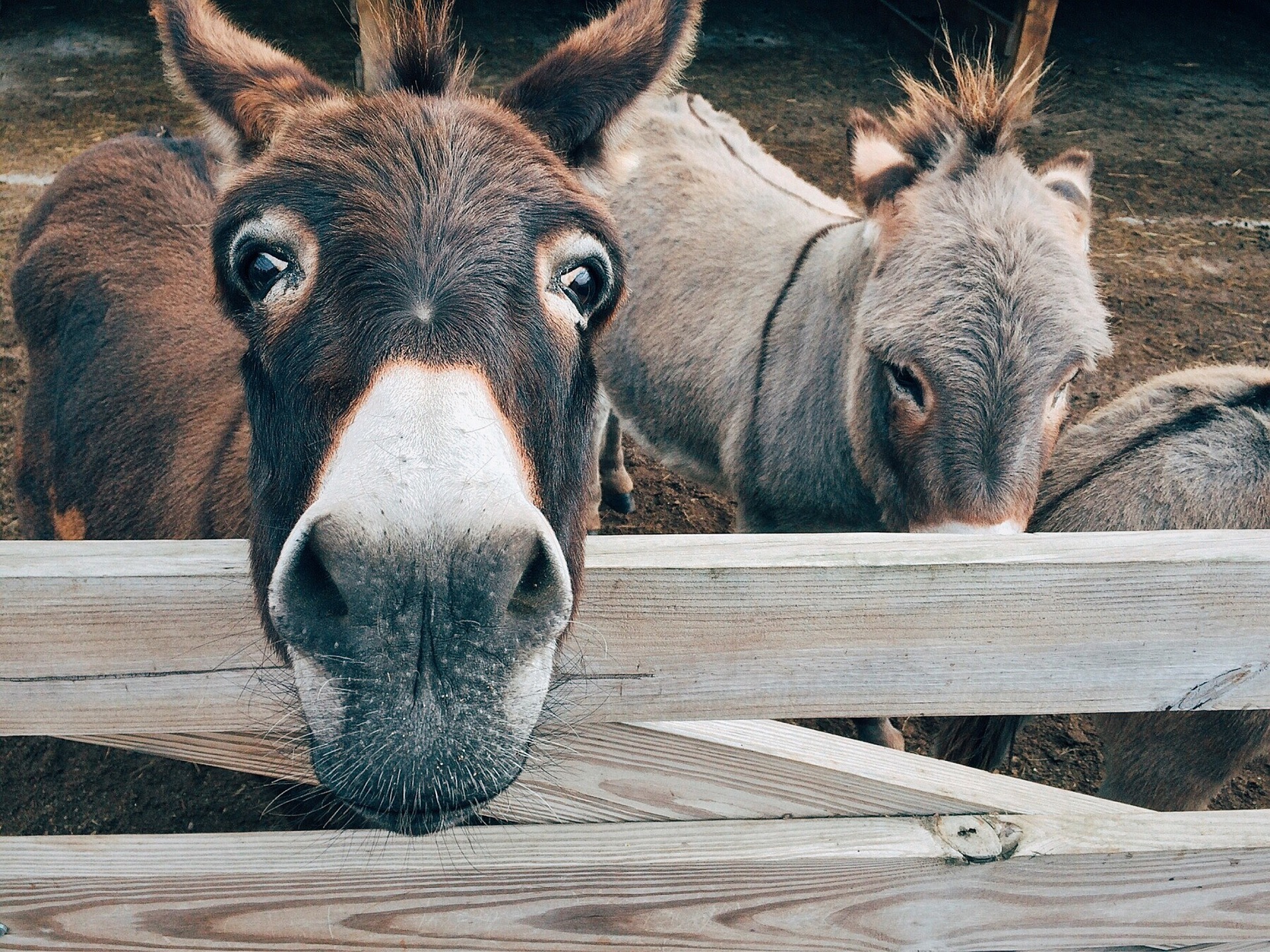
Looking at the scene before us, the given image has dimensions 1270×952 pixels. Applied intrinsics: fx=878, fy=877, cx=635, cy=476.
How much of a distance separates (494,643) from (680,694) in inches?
15.9

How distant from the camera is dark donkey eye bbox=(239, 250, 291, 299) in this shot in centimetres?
135

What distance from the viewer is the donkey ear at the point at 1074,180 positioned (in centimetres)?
285

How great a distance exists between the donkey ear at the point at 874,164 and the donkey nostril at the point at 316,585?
2319 millimetres

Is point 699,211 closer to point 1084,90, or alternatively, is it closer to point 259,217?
point 259,217

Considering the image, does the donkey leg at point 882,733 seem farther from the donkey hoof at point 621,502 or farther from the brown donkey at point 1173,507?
the donkey hoof at point 621,502

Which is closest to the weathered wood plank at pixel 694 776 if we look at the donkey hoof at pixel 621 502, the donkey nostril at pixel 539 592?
the donkey nostril at pixel 539 592

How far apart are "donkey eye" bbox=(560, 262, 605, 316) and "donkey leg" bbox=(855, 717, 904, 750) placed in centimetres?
216

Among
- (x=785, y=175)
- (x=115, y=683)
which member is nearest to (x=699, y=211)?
(x=785, y=175)

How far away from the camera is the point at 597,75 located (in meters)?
1.75

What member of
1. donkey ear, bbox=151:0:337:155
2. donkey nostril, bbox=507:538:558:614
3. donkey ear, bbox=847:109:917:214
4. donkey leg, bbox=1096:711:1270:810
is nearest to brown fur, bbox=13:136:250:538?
donkey ear, bbox=151:0:337:155

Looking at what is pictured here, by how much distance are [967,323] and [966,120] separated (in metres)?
0.76

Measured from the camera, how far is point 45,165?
6074mm

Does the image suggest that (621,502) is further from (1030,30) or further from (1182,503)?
(1030,30)

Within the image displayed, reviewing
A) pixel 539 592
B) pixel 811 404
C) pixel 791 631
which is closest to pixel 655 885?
pixel 791 631
